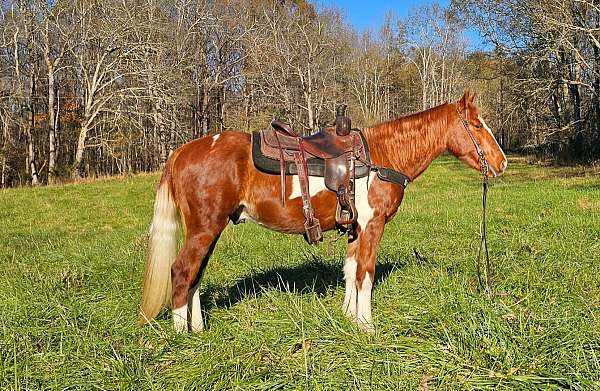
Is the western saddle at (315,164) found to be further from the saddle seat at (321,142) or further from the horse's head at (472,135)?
the horse's head at (472,135)

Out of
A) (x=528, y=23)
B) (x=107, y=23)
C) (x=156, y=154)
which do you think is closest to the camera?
(x=528, y=23)

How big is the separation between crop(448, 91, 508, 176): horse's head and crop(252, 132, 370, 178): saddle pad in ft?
3.31

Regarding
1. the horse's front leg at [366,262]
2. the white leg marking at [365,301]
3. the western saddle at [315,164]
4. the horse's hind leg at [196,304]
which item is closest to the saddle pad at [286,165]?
the western saddle at [315,164]

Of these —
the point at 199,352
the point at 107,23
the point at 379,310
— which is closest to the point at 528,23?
the point at 107,23

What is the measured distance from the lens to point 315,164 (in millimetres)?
3883

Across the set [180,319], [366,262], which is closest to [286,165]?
[366,262]

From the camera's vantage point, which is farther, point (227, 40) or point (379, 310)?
point (227, 40)

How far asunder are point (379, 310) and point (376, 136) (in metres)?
1.61

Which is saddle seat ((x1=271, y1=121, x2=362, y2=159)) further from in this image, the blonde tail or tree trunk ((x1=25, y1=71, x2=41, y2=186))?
tree trunk ((x1=25, y1=71, x2=41, y2=186))

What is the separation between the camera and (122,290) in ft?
15.7

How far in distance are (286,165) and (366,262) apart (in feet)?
3.65

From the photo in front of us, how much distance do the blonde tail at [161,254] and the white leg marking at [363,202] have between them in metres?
1.64

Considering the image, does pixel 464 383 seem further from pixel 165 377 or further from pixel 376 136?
pixel 376 136

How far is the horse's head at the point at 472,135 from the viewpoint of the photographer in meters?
4.15
